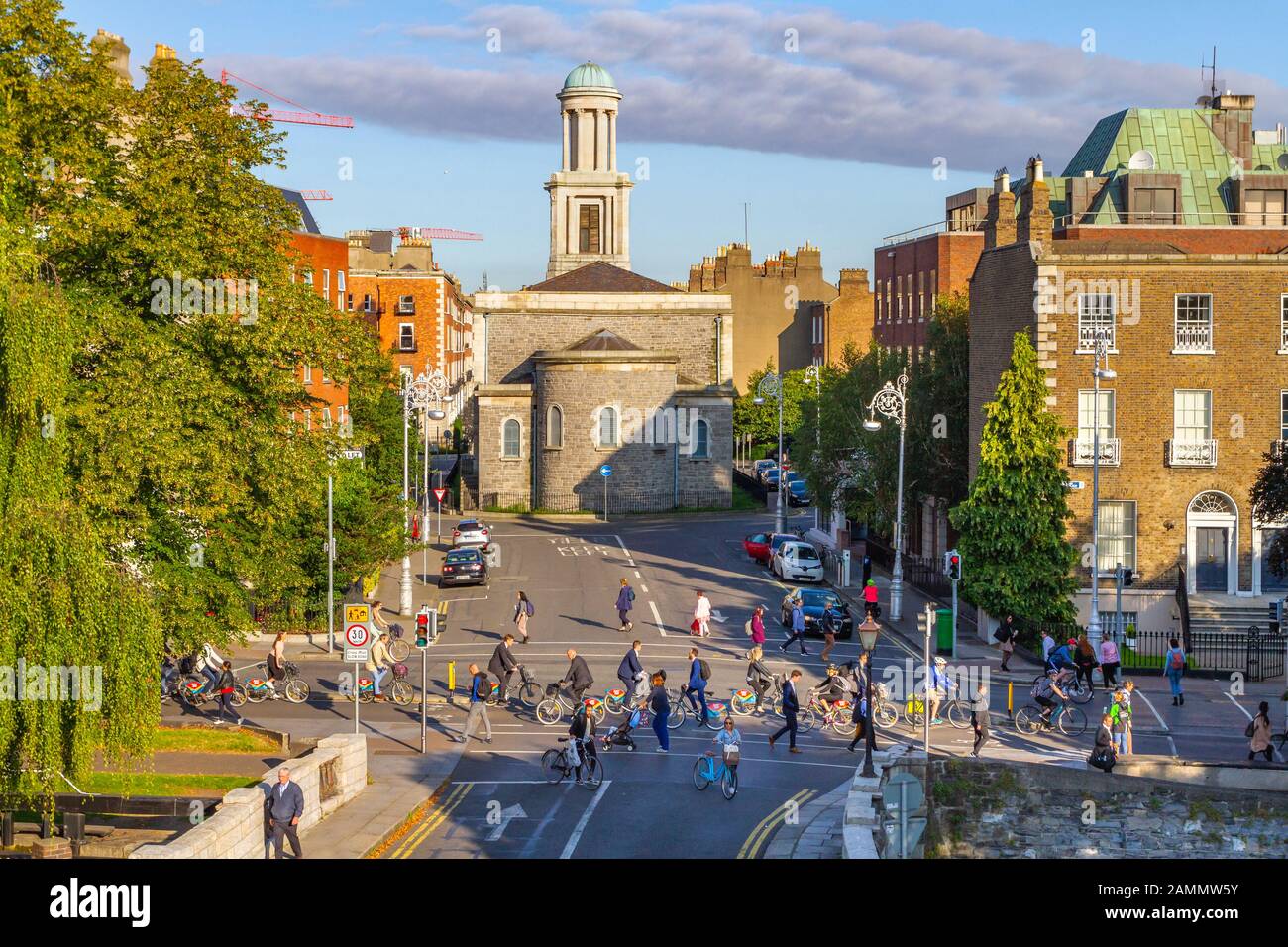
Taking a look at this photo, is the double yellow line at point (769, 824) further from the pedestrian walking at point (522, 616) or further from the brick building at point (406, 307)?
the brick building at point (406, 307)

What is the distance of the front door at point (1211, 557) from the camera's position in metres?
44.2

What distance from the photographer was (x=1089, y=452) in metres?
43.7

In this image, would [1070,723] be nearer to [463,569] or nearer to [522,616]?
[522,616]

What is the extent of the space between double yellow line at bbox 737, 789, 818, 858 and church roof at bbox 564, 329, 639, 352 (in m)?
51.0

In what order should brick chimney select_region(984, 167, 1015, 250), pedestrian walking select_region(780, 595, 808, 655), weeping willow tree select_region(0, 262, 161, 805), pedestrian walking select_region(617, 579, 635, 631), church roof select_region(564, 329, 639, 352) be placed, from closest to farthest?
1. weeping willow tree select_region(0, 262, 161, 805)
2. pedestrian walking select_region(780, 595, 808, 655)
3. pedestrian walking select_region(617, 579, 635, 631)
4. brick chimney select_region(984, 167, 1015, 250)
5. church roof select_region(564, 329, 639, 352)

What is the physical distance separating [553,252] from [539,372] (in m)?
24.3

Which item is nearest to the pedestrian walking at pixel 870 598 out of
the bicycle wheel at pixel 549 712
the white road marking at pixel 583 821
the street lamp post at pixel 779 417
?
the bicycle wheel at pixel 549 712

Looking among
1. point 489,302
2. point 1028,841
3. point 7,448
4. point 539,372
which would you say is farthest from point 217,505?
point 489,302

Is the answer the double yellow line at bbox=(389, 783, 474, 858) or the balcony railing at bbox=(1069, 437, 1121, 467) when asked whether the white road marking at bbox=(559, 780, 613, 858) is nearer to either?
the double yellow line at bbox=(389, 783, 474, 858)

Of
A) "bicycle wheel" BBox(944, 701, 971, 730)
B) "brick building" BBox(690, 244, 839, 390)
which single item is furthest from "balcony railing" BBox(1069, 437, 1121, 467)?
"brick building" BBox(690, 244, 839, 390)

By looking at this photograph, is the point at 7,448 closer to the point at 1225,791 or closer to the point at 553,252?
the point at 1225,791

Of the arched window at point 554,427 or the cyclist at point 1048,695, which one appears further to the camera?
the arched window at point 554,427

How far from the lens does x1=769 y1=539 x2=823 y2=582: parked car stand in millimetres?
51812

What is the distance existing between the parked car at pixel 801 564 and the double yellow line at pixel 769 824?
25036 millimetres
